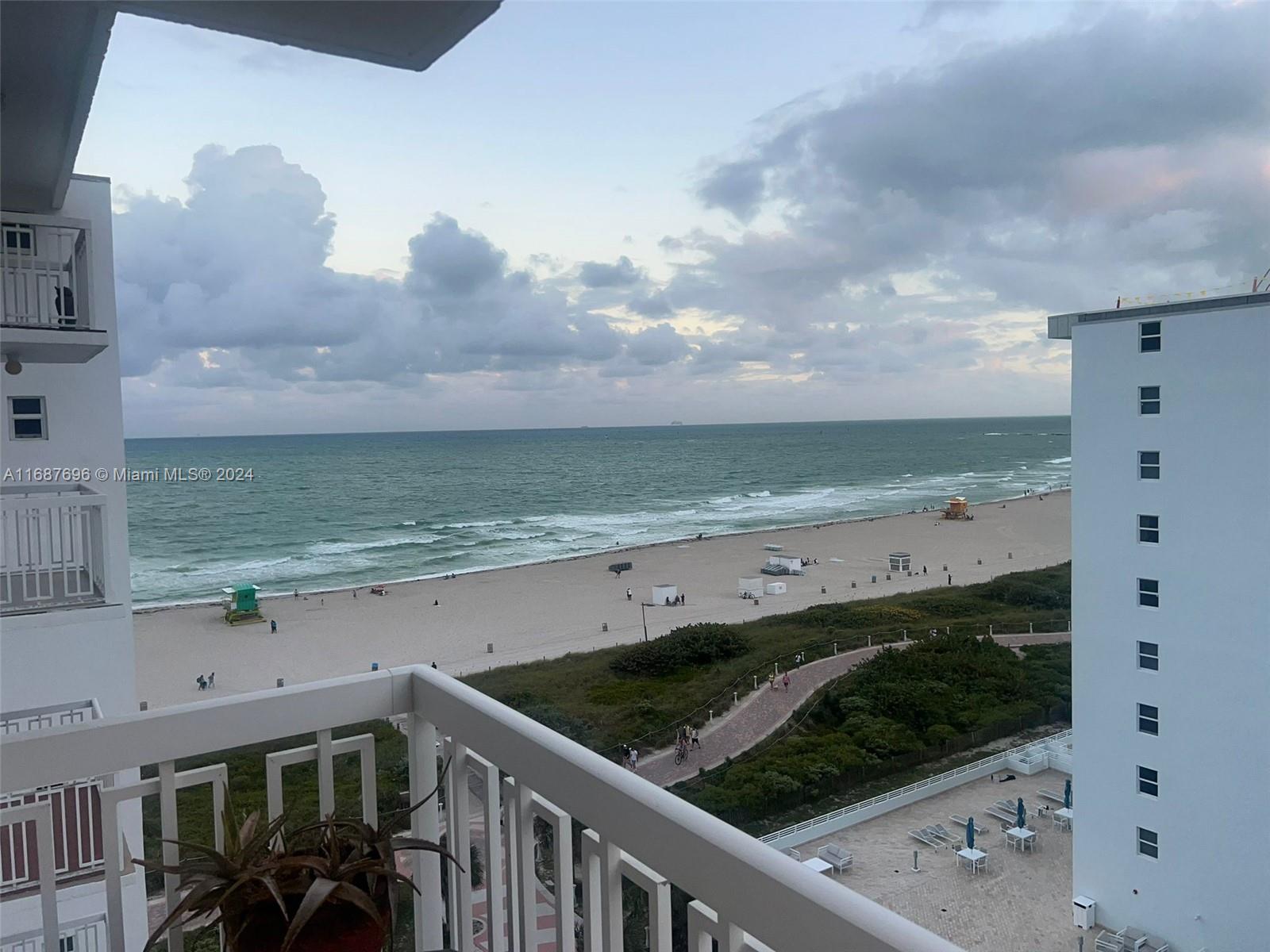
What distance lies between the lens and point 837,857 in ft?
22.5

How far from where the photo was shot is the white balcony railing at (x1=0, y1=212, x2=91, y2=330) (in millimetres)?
3121

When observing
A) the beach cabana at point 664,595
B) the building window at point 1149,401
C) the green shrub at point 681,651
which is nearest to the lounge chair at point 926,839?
the building window at point 1149,401

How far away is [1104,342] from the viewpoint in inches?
281

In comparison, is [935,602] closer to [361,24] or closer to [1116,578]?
[1116,578]

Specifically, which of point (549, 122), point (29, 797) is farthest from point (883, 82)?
point (29, 797)

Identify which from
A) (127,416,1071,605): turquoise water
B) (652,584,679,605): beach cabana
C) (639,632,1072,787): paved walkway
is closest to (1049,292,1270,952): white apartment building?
(639,632,1072,787): paved walkway

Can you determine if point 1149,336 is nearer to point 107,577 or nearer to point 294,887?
point 107,577

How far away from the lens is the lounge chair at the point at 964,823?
7.15 metres

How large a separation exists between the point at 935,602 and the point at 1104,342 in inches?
286

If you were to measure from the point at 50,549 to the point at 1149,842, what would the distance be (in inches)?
358

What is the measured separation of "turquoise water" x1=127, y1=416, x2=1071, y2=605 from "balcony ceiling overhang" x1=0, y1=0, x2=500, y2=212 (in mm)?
13145

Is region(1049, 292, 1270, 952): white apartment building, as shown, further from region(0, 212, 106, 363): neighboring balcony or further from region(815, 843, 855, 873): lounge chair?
region(0, 212, 106, 363): neighboring balcony

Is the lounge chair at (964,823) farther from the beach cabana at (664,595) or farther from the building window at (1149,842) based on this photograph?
the beach cabana at (664,595)

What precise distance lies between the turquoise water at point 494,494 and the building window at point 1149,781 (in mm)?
11458
